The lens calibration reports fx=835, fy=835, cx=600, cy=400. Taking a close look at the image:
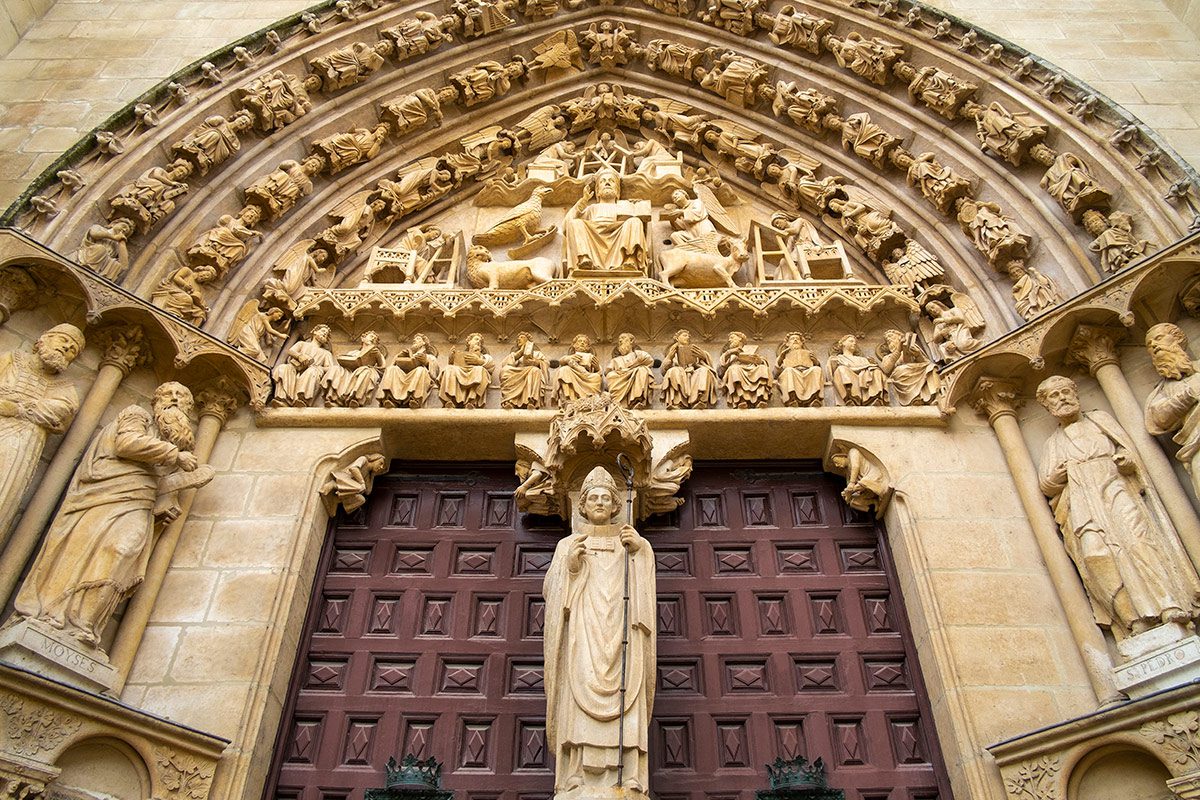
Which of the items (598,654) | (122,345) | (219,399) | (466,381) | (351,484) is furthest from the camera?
(466,381)

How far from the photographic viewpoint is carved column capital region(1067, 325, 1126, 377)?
505 cm

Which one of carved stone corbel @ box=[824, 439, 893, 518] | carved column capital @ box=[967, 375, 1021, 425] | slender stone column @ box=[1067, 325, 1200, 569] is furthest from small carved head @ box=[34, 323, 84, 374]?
slender stone column @ box=[1067, 325, 1200, 569]

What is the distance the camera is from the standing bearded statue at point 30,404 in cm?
420

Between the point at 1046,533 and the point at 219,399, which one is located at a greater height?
the point at 219,399

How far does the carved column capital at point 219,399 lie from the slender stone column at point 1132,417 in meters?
5.34

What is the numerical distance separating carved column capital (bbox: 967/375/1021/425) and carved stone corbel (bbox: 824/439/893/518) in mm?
824

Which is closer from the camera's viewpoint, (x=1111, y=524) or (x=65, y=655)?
(x=65, y=655)

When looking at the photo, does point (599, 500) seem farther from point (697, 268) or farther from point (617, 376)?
point (697, 268)

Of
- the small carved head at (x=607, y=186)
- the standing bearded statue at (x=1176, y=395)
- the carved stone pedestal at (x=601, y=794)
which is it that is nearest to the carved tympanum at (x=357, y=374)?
the small carved head at (x=607, y=186)

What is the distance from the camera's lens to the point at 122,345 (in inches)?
202

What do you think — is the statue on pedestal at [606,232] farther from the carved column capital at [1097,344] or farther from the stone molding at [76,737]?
the stone molding at [76,737]

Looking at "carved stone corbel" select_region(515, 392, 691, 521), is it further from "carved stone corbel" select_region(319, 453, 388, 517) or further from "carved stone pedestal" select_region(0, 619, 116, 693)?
"carved stone pedestal" select_region(0, 619, 116, 693)

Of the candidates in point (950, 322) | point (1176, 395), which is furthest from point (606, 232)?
point (1176, 395)

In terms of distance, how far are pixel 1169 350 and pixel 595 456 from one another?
10.7 ft
